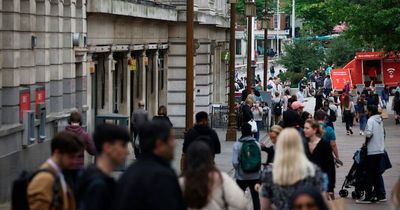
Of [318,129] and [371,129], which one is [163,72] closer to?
[371,129]

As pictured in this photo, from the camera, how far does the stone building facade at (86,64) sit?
21625mm

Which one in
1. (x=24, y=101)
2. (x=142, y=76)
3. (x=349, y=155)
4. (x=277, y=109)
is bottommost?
(x=349, y=155)

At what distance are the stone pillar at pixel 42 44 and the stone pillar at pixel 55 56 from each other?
2.28 feet

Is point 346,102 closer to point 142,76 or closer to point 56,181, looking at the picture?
point 142,76

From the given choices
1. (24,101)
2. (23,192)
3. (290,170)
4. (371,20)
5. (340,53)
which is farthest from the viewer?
(340,53)

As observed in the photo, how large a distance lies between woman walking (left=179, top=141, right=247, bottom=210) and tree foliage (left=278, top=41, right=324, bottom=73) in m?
64.3

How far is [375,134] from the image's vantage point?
2033cm

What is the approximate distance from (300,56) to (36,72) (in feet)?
172

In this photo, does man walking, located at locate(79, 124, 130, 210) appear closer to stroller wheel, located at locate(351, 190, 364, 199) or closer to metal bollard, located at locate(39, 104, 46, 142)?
stroller wheel, located at locate(351, 190, 364, 199)

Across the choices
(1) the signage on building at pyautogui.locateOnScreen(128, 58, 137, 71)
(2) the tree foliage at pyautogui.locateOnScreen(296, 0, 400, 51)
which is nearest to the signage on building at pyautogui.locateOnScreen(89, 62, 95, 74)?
(1) the signage on building at pyautogui.locateOnScreen(128, 58, 137, 71)

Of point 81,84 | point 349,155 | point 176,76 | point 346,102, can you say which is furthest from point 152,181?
point 346,102

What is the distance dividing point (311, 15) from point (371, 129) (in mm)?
96826

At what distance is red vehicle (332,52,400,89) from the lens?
6756 centimetres

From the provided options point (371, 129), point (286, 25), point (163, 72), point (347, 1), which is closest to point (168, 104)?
point (163, 72)
